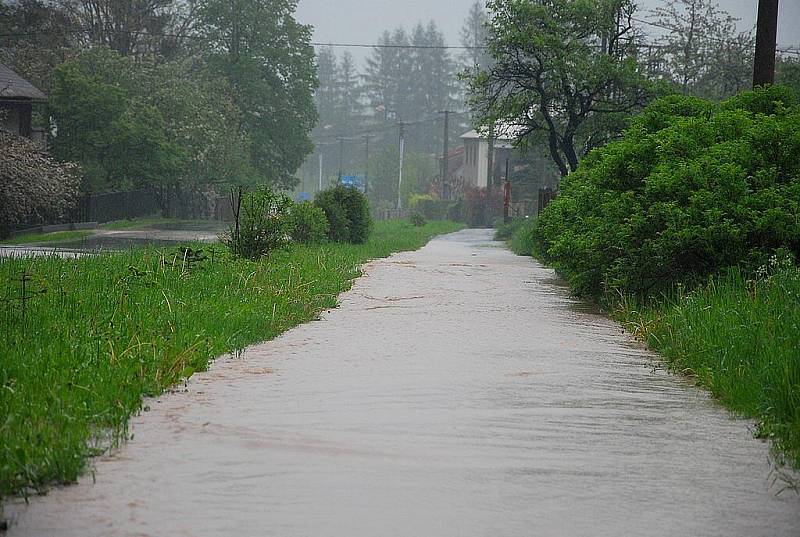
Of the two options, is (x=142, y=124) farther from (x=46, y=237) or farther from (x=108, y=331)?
(x=108, y=331)

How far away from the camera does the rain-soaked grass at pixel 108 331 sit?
7.24m

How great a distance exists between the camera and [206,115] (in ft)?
201

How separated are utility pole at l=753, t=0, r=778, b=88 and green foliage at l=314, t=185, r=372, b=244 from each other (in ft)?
56.8

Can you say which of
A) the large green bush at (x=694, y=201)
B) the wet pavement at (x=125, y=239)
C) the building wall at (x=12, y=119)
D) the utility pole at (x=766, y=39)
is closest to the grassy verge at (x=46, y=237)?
the wet pavement at (x=125, y=239)

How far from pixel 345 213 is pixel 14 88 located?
1566 centimetres

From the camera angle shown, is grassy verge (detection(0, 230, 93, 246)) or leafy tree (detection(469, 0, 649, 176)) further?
leafy tree (detection(469, 0, 649, 176))

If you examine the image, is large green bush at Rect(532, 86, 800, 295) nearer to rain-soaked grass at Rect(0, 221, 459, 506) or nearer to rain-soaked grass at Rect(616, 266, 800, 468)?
rain-soaked grass at Rect(616, 266, 800, 468)

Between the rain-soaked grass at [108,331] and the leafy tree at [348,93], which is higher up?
the leafy tree at [348,93]

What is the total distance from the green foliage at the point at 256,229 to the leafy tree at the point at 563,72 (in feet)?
48.4

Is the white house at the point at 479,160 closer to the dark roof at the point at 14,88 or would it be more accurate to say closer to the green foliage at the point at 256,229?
the dark roof at the point at 14,88

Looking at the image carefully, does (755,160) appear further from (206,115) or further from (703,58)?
(206,115)

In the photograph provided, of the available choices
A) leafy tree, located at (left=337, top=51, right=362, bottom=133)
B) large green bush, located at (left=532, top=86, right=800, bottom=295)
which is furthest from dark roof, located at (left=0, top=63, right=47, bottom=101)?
leafy tree, located at (left=337, top=51, right=362, bottom=133)

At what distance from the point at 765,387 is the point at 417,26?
17454 cm

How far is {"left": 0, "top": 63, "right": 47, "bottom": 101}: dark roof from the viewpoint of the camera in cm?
4356
